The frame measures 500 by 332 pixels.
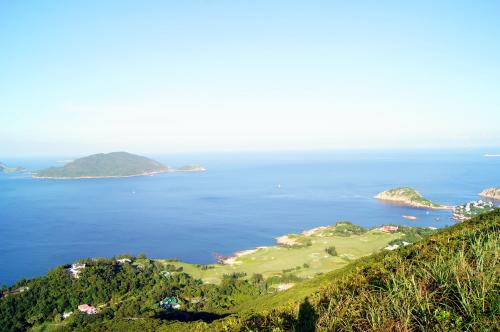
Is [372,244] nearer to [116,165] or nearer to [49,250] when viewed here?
[49,250]

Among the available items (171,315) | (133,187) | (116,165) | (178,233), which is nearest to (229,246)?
(178,233)

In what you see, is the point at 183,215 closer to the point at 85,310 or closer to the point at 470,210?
the point at 85,310

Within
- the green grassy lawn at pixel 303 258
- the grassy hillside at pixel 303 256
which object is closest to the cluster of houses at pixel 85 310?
the grassy hillside at pixel 303 256

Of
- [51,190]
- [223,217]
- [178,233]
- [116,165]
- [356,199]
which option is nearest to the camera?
[178,233]

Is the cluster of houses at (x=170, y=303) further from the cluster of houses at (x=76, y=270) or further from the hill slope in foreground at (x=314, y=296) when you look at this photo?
the cluster of houses at (x=76, y=270)

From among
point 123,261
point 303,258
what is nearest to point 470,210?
point 303,258
